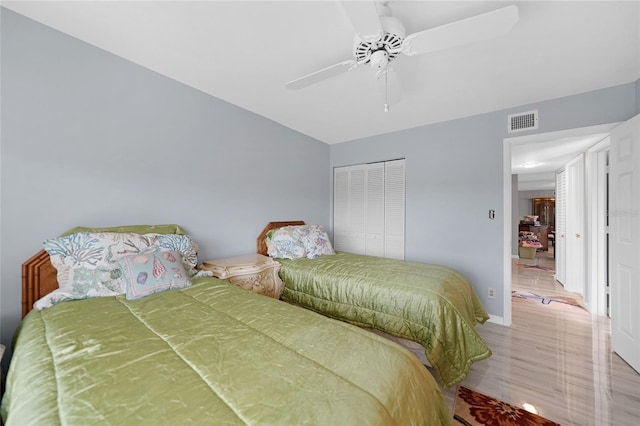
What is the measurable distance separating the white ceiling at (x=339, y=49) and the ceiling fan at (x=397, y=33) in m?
0.18

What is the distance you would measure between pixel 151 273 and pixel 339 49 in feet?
6.76

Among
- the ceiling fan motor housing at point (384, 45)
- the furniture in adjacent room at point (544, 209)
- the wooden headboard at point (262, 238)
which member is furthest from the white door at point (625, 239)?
the furniture in adjacent room at point (544, 209)

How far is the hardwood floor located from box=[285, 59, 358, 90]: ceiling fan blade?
238cm

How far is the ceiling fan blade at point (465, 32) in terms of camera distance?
1.21 m

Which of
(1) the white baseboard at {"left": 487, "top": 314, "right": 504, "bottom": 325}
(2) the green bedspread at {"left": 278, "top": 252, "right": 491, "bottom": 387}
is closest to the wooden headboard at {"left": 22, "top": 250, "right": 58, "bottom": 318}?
(2) the green bedspread at {"left": 278, "top": 252, "right": 491, "bottom": 387}

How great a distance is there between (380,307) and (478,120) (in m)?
2.55

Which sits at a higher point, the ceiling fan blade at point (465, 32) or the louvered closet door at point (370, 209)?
the ceiling fan blade at point (465, 32)

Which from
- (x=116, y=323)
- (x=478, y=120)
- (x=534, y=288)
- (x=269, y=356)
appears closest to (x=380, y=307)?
(x=269, y=356)

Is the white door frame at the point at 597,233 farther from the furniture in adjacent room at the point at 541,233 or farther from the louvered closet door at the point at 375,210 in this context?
the furniture in adjacent room at the point at 541,233

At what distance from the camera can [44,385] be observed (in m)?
0.80

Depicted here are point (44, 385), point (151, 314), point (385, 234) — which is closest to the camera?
point (44, 385)

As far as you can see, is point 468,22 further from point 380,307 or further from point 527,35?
point 380,307

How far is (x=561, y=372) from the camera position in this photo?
1.99 meters

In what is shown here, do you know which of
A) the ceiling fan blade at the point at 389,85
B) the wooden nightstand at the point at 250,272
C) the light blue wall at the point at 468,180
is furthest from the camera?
the light blue wall at the point at 468,180
